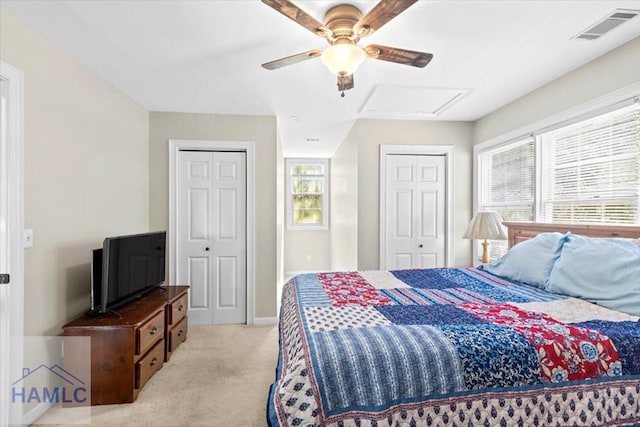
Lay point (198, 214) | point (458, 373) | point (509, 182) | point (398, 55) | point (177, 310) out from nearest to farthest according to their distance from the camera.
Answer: point (458, 373) < point (398, 55) < point (177, 310) < point (509, 182) < point (198, 214)

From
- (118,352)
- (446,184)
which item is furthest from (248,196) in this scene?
(446,184)

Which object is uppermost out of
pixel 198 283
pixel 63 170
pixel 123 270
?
pixel 63 170

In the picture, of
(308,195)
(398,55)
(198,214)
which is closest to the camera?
(398,55)

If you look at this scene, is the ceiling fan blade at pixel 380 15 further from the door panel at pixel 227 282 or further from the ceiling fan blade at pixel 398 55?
the door panel at pixel 227 282

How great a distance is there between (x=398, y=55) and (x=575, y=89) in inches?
71.6

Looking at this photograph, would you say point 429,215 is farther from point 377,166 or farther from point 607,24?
point 607,24

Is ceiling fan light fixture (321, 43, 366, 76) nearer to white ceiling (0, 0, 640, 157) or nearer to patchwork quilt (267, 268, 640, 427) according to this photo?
white ceiling (0, 0, 640, 157)

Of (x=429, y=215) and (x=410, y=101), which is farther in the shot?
(x=429, y=215)

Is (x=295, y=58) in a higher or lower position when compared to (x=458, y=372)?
higher

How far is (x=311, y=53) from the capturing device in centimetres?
185

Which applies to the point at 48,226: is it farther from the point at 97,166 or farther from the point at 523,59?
the point at 523,59

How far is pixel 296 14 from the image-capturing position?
1.55m

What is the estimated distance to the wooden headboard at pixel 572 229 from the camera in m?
2.07

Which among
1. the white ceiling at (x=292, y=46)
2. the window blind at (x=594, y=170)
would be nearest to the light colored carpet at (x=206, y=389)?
the white ceiling at (x=292, y=46)
